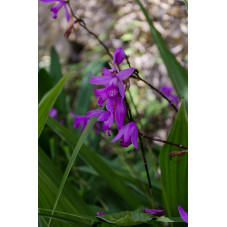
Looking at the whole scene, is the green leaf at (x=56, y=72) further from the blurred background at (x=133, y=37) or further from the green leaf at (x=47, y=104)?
the green leaf at (x=47, y=104)

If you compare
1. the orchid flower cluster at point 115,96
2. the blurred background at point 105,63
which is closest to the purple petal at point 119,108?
the orchid flower cluster at point 115,96

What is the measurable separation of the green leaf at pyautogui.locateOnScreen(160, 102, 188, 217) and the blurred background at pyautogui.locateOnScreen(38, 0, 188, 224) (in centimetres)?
23

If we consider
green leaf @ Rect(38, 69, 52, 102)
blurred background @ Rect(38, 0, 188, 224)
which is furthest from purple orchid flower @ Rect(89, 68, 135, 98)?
green leaf @ Rect(38, 69, 52, 102)

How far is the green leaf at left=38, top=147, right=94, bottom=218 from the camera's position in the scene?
736mm

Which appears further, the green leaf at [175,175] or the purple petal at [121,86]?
the green leaf at [175,175]

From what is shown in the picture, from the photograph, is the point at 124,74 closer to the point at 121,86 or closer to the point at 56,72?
the point at 121,86

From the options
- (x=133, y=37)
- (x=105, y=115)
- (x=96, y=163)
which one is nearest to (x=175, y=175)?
(x=96, y=163)

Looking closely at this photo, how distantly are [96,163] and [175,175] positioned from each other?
0.22 m

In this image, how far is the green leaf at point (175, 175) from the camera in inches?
32.5

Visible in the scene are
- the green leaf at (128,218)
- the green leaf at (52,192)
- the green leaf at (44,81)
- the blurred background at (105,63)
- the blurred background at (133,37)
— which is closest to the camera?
the green leaf at (128,218)

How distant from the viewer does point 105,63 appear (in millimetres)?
1360

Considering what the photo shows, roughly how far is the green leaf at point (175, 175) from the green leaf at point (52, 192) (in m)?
0.20
